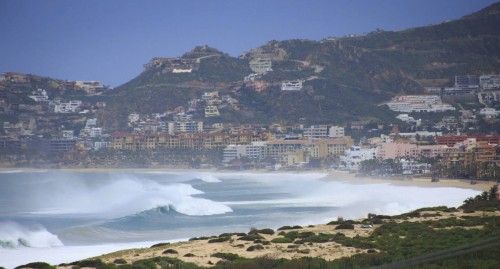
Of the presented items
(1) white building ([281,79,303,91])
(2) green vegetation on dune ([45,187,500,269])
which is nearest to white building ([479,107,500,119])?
(1) white building ([281,79,303,91])

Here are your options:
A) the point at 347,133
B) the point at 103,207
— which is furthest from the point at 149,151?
the point at 103,207

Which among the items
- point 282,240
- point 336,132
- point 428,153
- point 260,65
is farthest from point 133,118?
point 282,240

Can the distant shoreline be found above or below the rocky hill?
below

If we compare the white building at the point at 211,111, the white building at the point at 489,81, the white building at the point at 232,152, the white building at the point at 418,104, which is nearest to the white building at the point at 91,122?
the white building at the point at 211,111

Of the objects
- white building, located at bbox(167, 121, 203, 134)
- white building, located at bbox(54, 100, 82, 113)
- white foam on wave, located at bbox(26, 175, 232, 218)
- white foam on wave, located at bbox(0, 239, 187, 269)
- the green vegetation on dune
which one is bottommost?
white foam on wave, located at bbox(26, 175, 232, 218)

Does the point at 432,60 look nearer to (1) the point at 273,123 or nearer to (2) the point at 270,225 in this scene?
(1) the point at 273,123

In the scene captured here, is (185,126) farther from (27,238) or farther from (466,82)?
(27,238)

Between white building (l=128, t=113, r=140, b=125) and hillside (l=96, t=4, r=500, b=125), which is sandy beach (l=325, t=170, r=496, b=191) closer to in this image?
hillside (l=96, t=4, r=500, b=125)

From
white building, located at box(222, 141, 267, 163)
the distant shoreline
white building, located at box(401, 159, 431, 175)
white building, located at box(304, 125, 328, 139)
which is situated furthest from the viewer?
white building, located at box(304, 125, 328, 139)

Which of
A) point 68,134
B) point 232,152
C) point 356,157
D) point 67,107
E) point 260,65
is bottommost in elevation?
point 356,157
